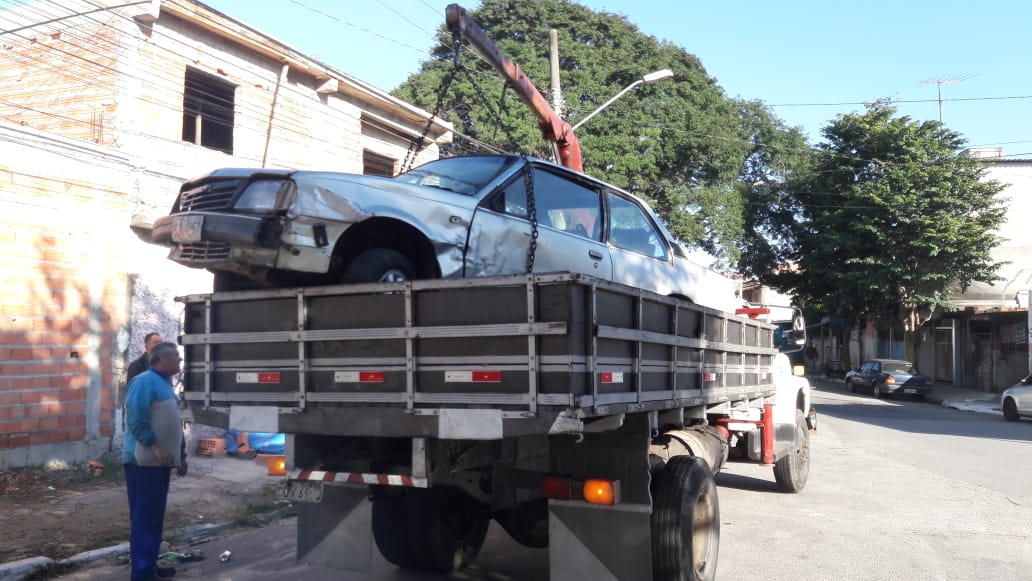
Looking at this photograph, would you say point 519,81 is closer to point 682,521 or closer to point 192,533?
point 192,533

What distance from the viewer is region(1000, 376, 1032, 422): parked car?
1928 cm

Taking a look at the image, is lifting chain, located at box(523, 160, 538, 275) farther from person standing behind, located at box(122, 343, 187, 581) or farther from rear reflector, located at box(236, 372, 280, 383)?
person standing behind, located at box(122, 343, 187, 581)

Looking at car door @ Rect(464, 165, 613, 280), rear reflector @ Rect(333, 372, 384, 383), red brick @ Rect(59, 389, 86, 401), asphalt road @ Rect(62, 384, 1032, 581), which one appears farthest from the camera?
red brick @ Rect(59, 389, 86, 401)

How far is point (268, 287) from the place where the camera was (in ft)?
15.6

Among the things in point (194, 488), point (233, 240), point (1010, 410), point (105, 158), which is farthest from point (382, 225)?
point (1010, 410)

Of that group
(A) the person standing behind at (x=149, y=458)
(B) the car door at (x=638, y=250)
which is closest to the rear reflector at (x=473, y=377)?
(A) the person standing behind at (x=149, y=458)

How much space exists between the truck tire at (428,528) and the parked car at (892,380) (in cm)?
2580

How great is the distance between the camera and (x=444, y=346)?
3.79m

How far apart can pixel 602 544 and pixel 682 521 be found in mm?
741

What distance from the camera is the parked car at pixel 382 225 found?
428cm

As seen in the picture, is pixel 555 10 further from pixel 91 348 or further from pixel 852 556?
pixel 852 556

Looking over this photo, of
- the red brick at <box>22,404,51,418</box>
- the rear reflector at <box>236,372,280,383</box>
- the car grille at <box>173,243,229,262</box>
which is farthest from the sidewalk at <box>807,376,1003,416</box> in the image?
the car grille at <box>173,243,229,262</box>

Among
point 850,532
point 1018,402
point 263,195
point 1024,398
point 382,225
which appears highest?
point 263,195

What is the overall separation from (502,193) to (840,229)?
28.3 metres
